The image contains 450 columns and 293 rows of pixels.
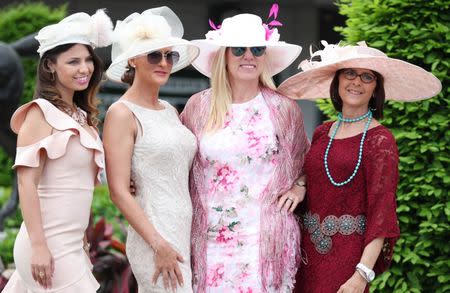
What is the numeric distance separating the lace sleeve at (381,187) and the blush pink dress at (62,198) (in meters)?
1.30

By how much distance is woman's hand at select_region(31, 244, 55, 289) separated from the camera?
400 centimetres

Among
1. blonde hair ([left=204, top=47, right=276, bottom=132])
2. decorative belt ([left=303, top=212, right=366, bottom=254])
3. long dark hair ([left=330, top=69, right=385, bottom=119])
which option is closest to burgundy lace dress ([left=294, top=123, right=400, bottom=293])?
decorative belt ([left=303, top=212, right=366, bottom=254])

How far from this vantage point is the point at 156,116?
14.9 ft

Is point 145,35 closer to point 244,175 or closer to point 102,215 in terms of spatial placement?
point 244,175

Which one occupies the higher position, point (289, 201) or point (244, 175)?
point (244, 175)

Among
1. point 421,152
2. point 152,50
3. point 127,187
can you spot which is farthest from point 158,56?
point 421,152

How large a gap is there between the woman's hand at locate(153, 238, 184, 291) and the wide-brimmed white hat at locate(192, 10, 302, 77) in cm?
111

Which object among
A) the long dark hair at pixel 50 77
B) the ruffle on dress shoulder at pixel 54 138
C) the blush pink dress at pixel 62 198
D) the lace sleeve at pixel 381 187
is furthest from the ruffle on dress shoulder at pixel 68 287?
the lace sleeve at pixel 381 187

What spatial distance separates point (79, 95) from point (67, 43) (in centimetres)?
30

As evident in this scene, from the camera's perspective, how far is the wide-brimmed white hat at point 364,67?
455cm

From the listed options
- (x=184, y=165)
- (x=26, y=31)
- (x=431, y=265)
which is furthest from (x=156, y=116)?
(x=26, y=31)

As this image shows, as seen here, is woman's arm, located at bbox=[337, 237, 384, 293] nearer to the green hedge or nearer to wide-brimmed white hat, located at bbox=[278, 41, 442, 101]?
wide-brimmed white hat, located at bbox=[278, 41, 442, 101]

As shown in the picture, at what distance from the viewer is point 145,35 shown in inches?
180

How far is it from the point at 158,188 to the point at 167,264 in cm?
37
